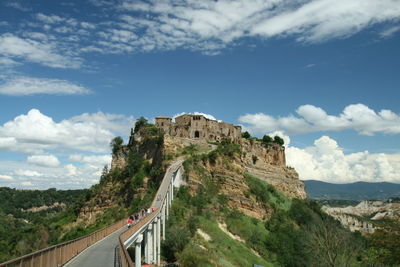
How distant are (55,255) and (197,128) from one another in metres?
61.0

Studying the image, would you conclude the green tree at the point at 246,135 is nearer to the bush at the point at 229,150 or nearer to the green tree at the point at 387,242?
the bush at the point at 229,150

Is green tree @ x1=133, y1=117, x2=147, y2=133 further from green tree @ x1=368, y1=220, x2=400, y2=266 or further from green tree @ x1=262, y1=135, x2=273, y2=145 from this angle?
green tree @ x1=368, y1=220, x2=400, y2=266

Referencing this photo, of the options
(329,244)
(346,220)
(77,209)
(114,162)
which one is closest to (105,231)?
(329,244)

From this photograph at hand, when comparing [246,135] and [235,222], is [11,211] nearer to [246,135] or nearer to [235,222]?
[246,135]

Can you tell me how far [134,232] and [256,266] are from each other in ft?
59.1

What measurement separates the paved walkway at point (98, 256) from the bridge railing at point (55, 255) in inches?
12.4

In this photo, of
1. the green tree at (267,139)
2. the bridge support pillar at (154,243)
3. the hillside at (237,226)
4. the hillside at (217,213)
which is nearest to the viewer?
the bridge support pillar at (154,243)

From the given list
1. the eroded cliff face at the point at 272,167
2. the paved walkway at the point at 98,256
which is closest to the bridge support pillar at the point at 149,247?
the paved walkway at the point at 98,256

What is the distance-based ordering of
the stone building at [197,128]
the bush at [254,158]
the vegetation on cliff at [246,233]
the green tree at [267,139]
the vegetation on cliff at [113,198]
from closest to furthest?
the vegetation on cliff at [246,233]
the vegetation on cliff at [113,198]
the bush at [254,158]
the stone building at [197,128]
the green tree at [267,139]

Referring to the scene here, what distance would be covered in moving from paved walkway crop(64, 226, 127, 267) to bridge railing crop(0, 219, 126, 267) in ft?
1.03

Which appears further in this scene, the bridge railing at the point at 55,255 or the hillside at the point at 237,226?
the hillside at the point at 237,226

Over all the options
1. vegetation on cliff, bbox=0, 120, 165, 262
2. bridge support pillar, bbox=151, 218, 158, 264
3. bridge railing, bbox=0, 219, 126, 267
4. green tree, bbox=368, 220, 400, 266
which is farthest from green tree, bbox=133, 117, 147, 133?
green tree, bbox=368, 220, 400, 266

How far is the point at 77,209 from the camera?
2430 inches

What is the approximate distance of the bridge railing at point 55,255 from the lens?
11.2 meters
